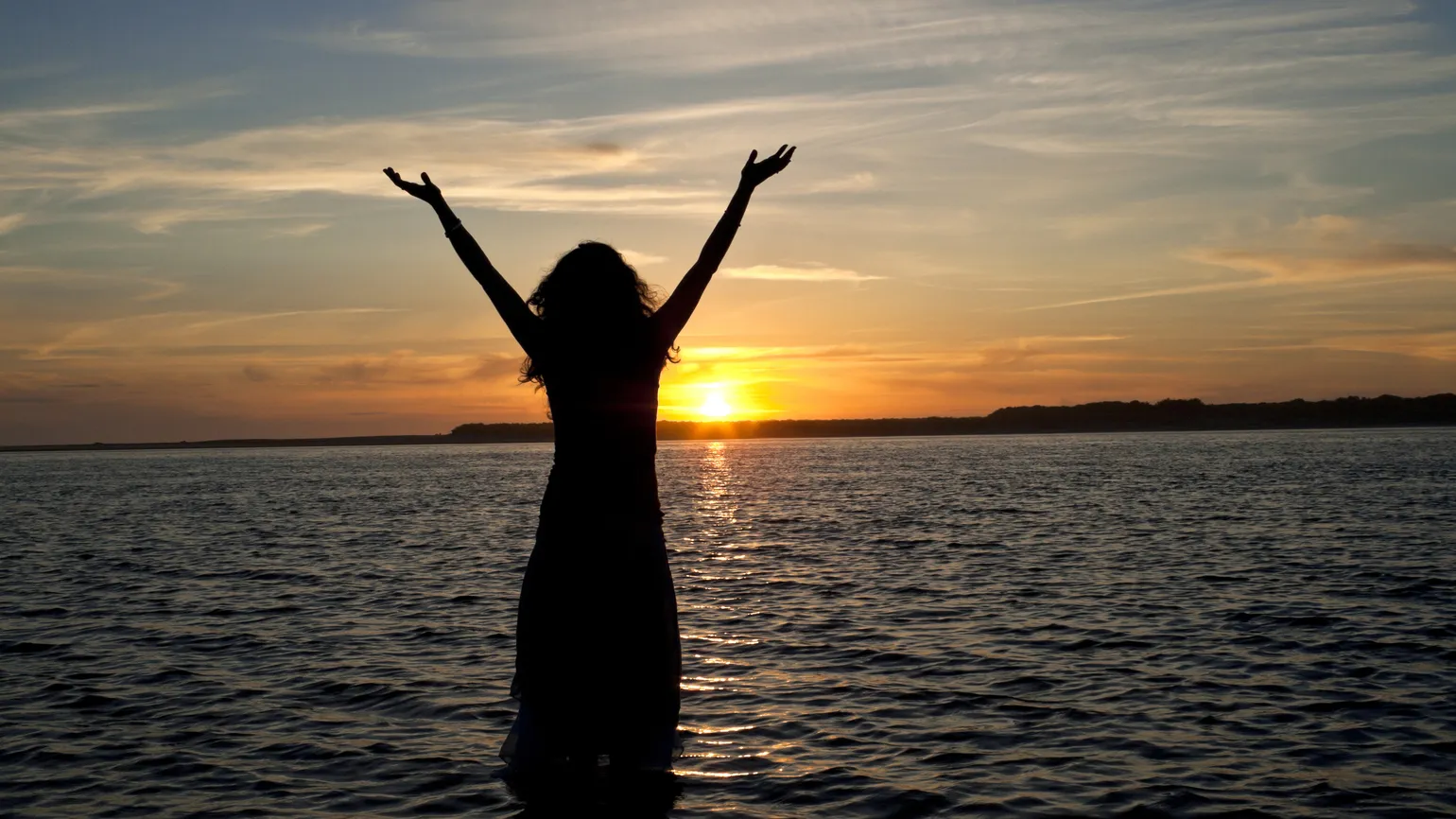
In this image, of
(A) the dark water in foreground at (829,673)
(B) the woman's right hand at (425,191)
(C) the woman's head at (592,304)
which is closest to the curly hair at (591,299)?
(C) the woman's head at (592,304)

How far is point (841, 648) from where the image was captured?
16.8 metres

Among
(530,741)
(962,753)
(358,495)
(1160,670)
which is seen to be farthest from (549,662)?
(358,495)

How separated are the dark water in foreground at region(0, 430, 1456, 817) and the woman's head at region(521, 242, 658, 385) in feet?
6.22

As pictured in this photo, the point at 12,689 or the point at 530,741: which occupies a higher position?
the point at 530,741

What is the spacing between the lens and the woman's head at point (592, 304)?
19.5ft

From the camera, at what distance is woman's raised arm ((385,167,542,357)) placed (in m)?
5.93

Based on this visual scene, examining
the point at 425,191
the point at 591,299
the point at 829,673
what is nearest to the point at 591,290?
the point at 591,299

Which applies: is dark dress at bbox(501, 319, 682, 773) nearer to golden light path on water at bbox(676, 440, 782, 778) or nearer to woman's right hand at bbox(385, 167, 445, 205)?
woman's right hand at bbox(385, 167, 445, 205)

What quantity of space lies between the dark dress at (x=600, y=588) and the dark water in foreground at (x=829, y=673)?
24 cm

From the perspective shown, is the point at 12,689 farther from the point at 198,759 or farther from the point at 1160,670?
the point at 1160,670

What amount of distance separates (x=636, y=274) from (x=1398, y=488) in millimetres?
57434

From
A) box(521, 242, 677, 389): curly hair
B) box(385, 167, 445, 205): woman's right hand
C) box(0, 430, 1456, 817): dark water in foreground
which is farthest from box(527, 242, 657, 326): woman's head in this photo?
box(0, 430, 1456, 817): dark water in foreground

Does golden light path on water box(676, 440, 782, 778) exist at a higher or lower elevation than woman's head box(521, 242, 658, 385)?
lower

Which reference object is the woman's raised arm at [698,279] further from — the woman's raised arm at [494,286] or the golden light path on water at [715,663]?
the golden light path on water at [715,663]
